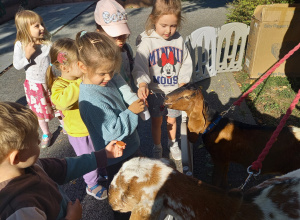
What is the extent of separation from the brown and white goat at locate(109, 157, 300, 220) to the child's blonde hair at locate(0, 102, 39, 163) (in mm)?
682

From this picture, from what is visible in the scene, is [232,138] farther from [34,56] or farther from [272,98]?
[34,56]

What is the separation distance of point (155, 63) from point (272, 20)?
3875 mm

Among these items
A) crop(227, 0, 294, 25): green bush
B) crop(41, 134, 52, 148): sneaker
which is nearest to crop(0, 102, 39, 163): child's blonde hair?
crop(41, 134, 52, 148): sneaker

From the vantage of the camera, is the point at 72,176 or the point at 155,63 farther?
the point at 155,63

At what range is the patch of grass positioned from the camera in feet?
15.2

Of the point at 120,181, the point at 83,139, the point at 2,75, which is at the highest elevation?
the point at 120,181

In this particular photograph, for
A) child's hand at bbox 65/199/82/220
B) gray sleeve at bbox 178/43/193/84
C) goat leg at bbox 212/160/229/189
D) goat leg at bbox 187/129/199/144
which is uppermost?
gray sleeve at bbox 178/43/193/84

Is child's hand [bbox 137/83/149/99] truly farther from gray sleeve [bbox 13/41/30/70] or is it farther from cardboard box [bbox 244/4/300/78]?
cardboard box [bbox 244/4/300/78]

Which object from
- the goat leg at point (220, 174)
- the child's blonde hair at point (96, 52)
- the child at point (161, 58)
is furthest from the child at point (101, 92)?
the goat leg at point (220, 174)

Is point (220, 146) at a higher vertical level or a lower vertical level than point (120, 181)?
lower

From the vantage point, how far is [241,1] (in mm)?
7754

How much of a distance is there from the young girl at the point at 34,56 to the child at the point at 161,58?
172 cm

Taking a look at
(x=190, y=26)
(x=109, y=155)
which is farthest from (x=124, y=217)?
(x=190, y=26)

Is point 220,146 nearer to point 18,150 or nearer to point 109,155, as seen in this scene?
point 109,155
